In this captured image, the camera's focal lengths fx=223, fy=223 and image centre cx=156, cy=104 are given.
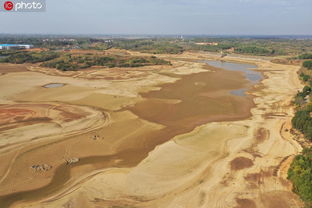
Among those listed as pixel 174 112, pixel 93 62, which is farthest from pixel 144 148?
pixel 93 62

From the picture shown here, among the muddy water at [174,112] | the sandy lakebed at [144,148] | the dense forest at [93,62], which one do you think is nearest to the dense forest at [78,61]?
the dense forest at [93,62]

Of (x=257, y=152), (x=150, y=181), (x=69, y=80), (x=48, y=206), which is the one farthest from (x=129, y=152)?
(x=69, y=80)

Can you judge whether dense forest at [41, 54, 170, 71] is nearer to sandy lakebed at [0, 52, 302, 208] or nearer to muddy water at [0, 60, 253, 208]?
muddy water at [0, 60, 253, 208]

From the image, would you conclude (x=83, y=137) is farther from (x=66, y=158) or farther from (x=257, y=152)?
(x=257, y=152)

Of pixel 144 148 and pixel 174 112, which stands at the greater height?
pixel 174 112

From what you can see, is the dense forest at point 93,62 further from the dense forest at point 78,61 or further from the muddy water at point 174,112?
the muddy water at point 174,112

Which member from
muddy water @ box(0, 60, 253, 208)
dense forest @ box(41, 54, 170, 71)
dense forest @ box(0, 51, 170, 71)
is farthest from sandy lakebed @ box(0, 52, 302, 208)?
dense forest @ box(0, 51, 170, 71)

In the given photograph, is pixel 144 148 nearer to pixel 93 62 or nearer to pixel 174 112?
pixel 174 112
